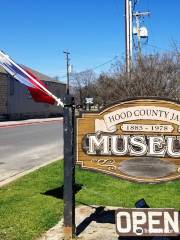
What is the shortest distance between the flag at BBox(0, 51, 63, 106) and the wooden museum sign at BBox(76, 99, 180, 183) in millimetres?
598

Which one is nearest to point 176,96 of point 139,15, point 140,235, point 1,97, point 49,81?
point 140,235

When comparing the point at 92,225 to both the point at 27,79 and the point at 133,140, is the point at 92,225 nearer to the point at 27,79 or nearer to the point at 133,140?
the point at 133,140

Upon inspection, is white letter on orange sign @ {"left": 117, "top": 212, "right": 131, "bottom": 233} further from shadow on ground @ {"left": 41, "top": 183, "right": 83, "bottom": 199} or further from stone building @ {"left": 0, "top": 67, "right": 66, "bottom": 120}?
stone building @ {"left": 0, "top": 67, "right": 66, "bottom": 120}

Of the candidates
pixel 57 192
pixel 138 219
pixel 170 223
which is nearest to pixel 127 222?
pixel 138 219

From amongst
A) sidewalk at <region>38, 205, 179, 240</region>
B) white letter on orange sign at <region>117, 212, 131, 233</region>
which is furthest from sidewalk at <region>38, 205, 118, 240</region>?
white letter on orange sign at <region>117, 212, 131, 233</region>

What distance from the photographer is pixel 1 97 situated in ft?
174

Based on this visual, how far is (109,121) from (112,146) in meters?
0.30

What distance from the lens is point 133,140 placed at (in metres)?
5.87

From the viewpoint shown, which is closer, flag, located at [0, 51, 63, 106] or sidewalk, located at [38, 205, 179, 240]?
sidewalk, located at [38, 205, 179, 240]

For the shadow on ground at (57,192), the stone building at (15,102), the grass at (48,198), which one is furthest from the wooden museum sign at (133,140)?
the stone building at (15,102)

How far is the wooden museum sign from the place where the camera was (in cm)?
581

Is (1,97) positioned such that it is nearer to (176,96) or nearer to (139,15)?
(139,15)

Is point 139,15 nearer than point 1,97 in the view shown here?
Yes

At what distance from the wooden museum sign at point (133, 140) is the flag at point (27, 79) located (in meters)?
0.60
